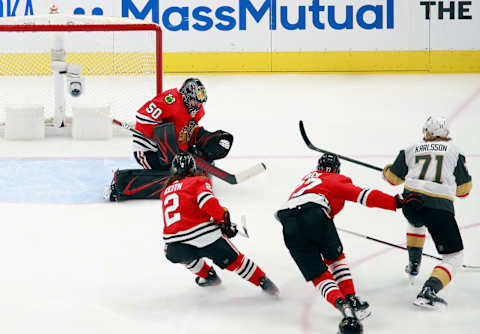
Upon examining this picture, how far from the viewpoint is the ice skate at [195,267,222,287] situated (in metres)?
3.61

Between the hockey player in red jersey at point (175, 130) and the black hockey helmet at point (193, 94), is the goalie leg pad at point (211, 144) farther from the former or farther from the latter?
the black hockey helmet at point (193, 94)

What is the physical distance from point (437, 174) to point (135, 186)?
6.93 feet

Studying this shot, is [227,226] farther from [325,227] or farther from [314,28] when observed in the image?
[314,28]

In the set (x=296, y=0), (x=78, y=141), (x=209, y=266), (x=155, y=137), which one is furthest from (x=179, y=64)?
(x=209, y=266)

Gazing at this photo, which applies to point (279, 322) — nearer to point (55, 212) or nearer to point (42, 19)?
point (55, 212)

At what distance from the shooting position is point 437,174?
11.2 ft

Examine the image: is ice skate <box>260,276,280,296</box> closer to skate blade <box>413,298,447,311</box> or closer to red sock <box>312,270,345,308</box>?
red sock <box>312,270,345,308</box>

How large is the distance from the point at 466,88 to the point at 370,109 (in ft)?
4.71

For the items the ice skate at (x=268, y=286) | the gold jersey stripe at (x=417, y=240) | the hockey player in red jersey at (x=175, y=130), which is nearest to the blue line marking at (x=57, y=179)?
the hockey player in red jersey at (x=175, y=130)

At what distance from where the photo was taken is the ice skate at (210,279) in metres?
3.61

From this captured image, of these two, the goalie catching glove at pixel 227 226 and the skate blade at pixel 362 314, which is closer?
the skate blade at pixel 362 314

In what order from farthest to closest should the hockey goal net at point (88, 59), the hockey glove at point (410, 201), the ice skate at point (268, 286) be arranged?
1. the hockey goal net at point (88, 59)
2. the ice skate at point (268, 286)
3. the hockey glove at point (410, 201)

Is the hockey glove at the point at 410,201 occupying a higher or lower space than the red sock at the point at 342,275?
higher

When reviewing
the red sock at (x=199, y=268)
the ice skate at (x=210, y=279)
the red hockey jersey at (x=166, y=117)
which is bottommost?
the ice skate at (x=210, y=279)
